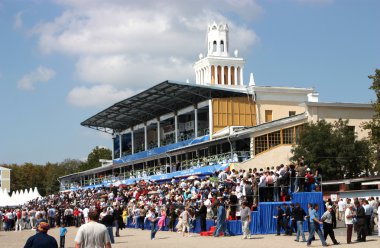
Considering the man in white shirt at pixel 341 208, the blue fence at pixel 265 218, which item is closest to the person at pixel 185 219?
the blue fence at pixel 265 218

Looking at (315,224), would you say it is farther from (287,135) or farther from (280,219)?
(287,135)

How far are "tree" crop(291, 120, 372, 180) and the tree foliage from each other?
7684 cm

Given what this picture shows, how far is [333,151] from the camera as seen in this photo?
43938 millimetres

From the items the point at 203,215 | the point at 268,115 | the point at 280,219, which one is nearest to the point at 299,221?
the point at 280,219

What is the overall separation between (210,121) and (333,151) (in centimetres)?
1678

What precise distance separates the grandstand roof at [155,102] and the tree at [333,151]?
49.1 ft

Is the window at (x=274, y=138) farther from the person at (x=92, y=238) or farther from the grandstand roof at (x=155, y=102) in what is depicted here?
the person at (x=92, y=238)

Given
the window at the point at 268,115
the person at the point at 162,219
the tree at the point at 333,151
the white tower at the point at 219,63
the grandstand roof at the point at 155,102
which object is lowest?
the person at the point at 162,219

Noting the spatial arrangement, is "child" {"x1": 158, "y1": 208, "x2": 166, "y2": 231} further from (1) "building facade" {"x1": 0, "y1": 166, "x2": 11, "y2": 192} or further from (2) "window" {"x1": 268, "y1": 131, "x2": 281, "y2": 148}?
(1) "building facade" {"x1": 0, "y1": 166, "x2": 11, "y2": 192}

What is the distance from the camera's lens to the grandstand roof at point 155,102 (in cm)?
5853

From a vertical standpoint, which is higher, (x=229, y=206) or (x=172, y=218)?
(x=229, y=206)

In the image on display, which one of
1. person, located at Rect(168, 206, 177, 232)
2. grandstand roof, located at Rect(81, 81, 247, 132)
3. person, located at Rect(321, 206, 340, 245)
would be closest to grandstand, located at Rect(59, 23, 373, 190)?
grandstand roof, located at Rect(81, 81, 247, 132)

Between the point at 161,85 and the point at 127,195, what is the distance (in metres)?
13.5

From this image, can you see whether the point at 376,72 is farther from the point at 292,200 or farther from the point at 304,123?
the point at 292,200
